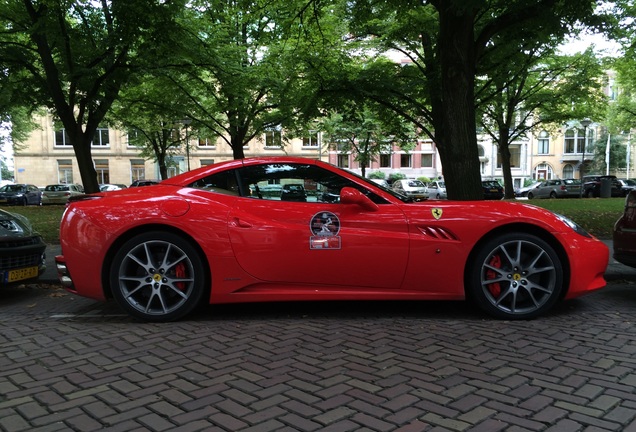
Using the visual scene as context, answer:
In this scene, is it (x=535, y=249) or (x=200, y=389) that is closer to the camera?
(x=200, y=389)

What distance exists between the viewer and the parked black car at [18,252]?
5238 millimetres

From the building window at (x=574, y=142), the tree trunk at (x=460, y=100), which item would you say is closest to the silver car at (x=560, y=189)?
the building window at (x=574, y=142)

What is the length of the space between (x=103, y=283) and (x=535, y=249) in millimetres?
4043

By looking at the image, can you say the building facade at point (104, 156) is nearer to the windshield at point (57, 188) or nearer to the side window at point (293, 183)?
the windshield at point (57, 188)

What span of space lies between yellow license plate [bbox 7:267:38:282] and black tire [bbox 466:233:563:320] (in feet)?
16.3

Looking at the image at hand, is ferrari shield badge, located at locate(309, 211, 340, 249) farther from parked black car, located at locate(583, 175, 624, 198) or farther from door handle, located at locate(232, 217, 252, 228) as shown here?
parked black car, located at locate(583, 175, 624, 198)

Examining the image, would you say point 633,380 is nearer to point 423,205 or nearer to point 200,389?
point 423,205

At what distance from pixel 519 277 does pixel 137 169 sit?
2014 inches

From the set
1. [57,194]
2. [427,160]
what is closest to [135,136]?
[57,194]

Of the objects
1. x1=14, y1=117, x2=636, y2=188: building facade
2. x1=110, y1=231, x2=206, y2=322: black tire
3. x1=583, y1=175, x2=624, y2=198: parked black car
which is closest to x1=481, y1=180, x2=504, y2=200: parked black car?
x1=583, y1=175, x2=624, y2=198: parked black car

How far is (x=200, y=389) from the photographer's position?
2.92 m

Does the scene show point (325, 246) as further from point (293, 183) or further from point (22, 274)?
point (22, 274)

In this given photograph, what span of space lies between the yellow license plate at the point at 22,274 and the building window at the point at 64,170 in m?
48.8

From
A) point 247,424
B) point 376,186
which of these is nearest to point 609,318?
point 376,186
